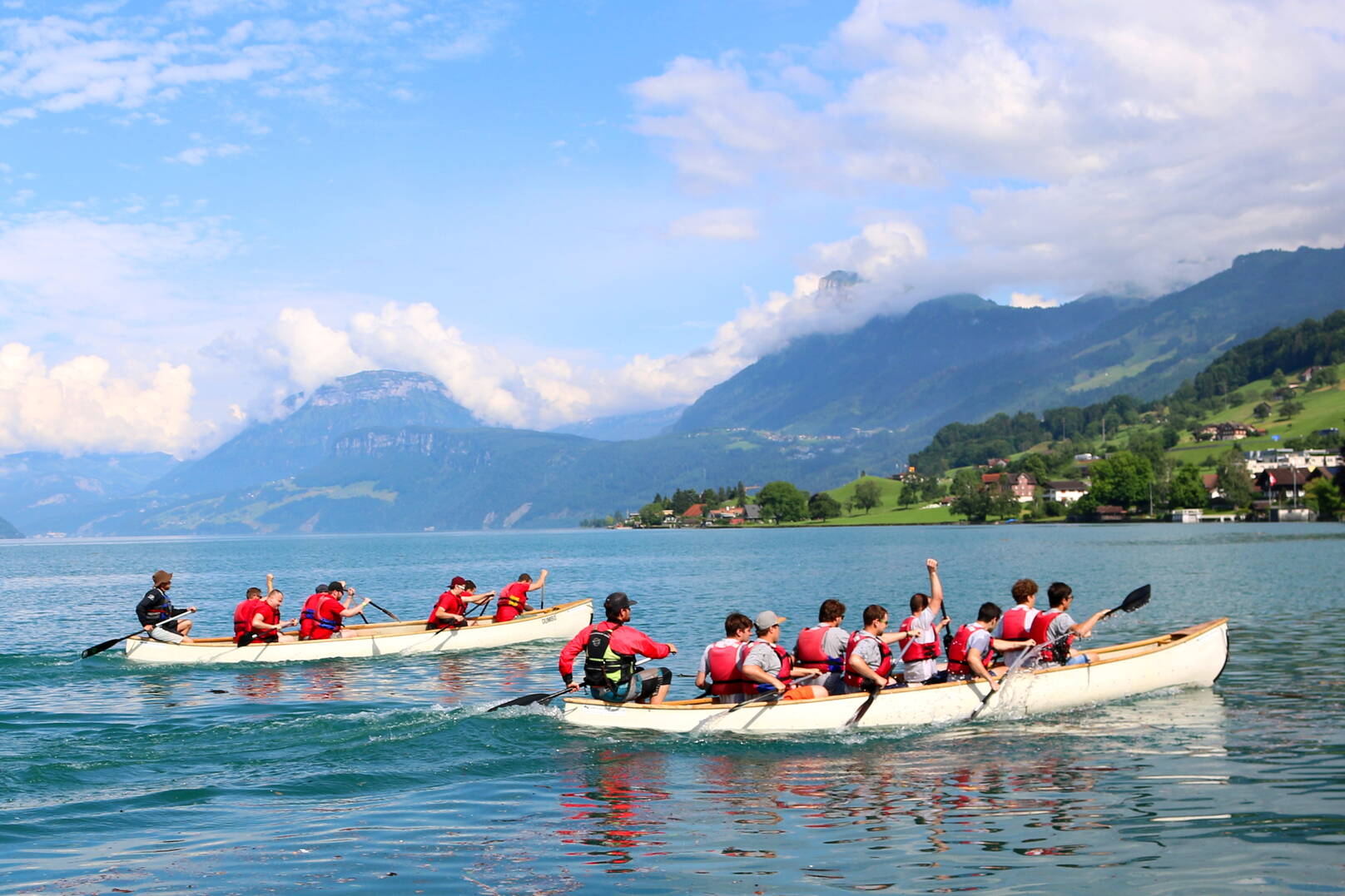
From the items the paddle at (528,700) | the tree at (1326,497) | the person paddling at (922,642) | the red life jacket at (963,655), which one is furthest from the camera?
the tree at (1326,497)

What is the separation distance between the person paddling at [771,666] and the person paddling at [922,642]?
2.34 m

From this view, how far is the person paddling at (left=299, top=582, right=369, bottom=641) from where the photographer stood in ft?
112

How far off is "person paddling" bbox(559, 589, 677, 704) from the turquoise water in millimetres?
918

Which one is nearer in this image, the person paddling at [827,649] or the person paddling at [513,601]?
the person paddling at [827,649]

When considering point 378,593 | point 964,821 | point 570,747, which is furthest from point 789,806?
point 378,593

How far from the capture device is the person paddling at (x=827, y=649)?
2020 cm

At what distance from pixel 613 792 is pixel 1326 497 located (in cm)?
16196

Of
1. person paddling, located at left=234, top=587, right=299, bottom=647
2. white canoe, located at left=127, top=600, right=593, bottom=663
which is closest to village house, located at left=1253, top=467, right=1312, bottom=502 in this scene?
white canoe, located at left=127, top=600, right=593, bottom=663

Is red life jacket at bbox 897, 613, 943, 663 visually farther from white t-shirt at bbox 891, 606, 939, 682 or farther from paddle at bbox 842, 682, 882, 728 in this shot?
paddle at bbox 842, 682, 882, 728

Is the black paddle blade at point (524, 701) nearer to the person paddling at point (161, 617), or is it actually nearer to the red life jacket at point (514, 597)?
the red life jacket at point (514, 597)

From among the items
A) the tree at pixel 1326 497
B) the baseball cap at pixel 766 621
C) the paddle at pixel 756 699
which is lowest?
the tree at pixel 1326 497

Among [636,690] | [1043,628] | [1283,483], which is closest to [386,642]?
[636,690]

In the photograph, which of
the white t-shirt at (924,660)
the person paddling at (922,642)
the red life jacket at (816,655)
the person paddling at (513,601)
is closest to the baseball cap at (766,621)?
the red life jacket at (816,655)

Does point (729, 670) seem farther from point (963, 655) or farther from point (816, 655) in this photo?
point (963, 655)
